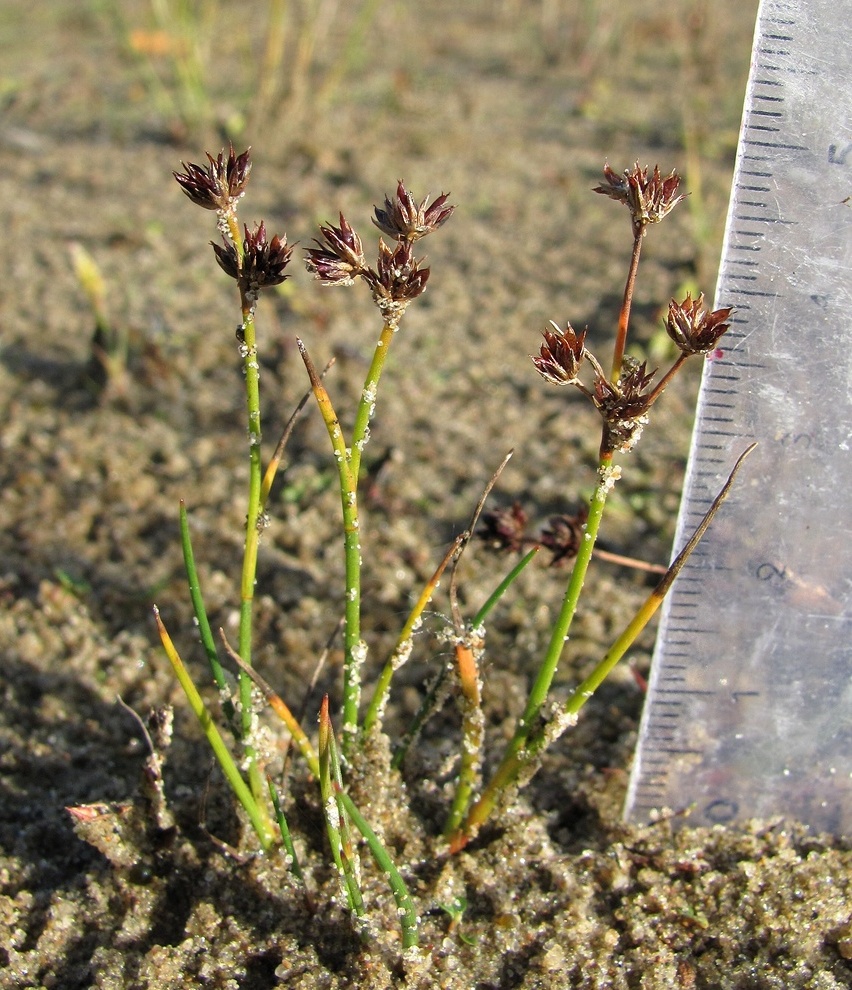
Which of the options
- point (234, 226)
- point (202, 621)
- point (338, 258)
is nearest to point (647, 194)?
point (338, 258)

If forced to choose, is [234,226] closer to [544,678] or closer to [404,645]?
[404,645]

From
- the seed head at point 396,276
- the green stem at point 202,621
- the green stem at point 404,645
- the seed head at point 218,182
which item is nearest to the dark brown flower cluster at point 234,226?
the seed head at point 218,182

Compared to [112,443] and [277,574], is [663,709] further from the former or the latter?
[112,443]

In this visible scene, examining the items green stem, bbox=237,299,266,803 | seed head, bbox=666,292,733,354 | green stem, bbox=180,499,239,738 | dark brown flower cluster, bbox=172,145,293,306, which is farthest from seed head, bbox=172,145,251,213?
seed head, bbox=666,292,733,354

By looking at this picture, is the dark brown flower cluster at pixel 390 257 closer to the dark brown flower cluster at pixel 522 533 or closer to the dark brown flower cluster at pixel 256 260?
the dark brown flower cluster at pixel 256 260

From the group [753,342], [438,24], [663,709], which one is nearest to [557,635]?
[663,709]

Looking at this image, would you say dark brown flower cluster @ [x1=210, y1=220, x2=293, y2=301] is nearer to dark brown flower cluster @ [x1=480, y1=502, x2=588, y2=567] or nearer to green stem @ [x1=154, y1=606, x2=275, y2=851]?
green stem @ [x1=154, y1=606, x2=275, y2=851]

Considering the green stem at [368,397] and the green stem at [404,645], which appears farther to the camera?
the green stem at [404,645]
